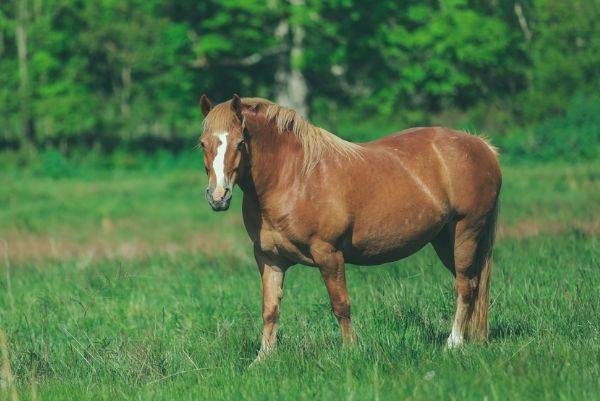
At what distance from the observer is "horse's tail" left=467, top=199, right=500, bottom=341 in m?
7.39

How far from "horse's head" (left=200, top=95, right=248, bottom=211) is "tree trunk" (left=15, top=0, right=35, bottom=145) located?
3103 cm

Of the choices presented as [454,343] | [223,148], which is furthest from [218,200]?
[454,343]

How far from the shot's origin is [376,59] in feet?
106

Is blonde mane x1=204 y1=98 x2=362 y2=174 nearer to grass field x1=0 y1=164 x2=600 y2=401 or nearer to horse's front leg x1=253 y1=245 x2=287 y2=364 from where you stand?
horse's front leg x1=253 y1=245 x2=287 y2=364

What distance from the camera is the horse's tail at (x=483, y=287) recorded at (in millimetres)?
7395

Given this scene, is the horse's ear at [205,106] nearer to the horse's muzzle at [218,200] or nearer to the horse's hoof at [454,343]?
the horse's muzzle at [218,200]

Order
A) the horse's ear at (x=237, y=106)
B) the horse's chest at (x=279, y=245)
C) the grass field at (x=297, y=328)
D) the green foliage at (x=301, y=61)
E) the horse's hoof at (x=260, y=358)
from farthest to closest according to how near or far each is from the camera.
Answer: the green foliage at (x=301, y=61)
the horse's chest at (x=279, y=245)
the horse's hoof at (x=260, y=358)
the horse's ear at (x=237, y=106)
the grass field at (x=297, y=328)

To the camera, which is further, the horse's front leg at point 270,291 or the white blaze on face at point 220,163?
the horse's front leg at point 270,291

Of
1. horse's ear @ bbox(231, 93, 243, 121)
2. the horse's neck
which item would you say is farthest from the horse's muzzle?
the horse's neck

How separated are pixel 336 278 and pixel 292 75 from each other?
24.8 meters

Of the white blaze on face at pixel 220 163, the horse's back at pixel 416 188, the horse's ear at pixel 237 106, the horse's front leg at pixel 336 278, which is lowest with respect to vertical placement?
the horse's front leg at pixel 336 278

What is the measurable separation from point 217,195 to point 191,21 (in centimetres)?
2884

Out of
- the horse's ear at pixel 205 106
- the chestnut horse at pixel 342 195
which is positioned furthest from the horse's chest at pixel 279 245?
the horse's ear at pixel 205 106

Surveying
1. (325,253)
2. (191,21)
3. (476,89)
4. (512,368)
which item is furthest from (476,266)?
→ (476,89)
